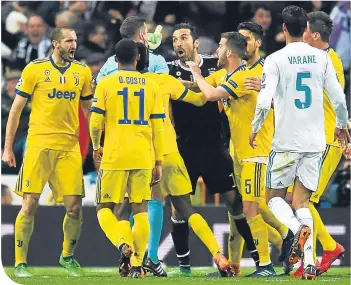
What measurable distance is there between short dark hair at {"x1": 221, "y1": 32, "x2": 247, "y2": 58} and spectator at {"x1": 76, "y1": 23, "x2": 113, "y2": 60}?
488cm

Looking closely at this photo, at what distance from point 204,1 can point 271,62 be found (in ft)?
20.1

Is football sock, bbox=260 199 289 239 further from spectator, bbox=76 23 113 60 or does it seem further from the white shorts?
spectator, bbox=76 23 113 60

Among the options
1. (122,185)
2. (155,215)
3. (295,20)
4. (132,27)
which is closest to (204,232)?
(155,215)

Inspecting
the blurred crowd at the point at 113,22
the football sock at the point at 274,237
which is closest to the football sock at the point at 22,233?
the football sock at the point at 274,237

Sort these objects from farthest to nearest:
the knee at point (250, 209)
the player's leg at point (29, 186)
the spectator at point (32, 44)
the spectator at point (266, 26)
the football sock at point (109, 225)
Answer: the spectator at point (266, 26) < the spectator at point (32, 44) < the player's leg at point (29, 186) < the knee at point (250, 209) < the football sock at point (109, 225)

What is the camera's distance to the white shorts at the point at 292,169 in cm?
1005

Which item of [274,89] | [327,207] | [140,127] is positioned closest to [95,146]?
[140,127]

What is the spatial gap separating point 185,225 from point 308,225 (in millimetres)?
2015

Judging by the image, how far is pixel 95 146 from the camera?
1031cm

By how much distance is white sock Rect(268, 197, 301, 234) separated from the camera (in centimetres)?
981

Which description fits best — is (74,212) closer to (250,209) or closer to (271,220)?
(250,209)

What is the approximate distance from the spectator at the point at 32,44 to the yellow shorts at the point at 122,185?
18.0 feet

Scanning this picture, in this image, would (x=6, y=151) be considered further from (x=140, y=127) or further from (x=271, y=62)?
(x=271, y=62)

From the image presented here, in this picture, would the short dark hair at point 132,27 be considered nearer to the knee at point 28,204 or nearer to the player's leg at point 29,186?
the player's leg at point 29,186
